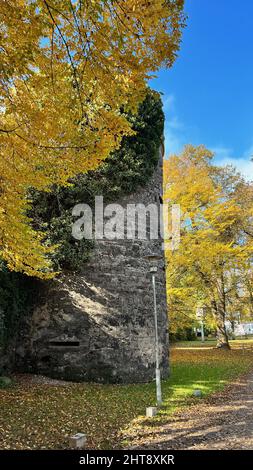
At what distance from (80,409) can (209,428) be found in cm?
226

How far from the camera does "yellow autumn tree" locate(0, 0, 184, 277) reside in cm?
363

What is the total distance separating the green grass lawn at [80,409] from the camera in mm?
4875

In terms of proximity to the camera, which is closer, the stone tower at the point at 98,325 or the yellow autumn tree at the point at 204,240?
the stone tower at the point at 98,325

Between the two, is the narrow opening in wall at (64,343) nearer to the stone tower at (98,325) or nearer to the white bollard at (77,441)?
the stone tower at (98,325)

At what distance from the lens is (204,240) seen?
1577 centimetres

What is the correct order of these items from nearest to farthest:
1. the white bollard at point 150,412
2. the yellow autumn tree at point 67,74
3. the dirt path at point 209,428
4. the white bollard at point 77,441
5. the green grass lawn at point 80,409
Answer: the yellow autumn tree at point 67,74 → the white bollard at point 77,441 → the dirt path at point 209,428 → the green grass lawn at point 80,409 → the white bollard at point 150,412

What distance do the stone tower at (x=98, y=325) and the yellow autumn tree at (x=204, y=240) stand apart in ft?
18.0

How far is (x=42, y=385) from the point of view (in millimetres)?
8312

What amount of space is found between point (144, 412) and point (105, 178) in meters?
6.04

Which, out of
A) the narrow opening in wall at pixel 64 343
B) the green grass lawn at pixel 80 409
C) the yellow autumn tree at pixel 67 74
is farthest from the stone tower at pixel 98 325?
the yellow autumn tree at pixel 67 74

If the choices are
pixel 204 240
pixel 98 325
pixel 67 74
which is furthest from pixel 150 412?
pixel 204 240

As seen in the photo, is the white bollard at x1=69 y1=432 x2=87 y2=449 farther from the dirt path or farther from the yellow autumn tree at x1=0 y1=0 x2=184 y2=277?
the yellow autumn tree at x1=0 y1=0 x2=184 y2=277

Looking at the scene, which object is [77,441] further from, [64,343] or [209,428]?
[64,343]
